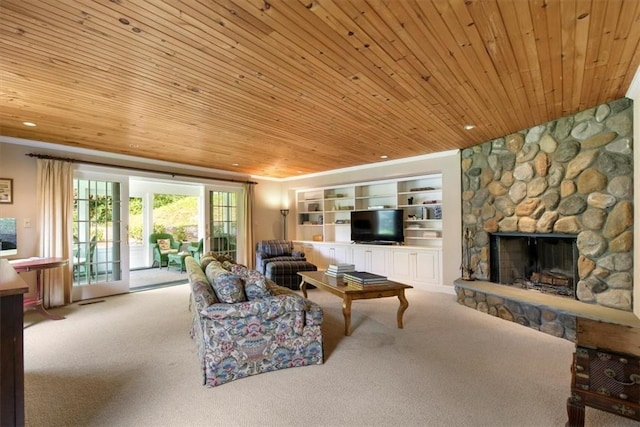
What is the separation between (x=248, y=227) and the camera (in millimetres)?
7113

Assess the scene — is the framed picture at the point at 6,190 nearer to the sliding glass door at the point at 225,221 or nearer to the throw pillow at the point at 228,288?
the sliding glass door at the point at 225,221

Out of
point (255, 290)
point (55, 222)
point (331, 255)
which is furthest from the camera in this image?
point (331, 255)

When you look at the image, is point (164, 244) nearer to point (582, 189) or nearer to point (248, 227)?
point (248, 227)

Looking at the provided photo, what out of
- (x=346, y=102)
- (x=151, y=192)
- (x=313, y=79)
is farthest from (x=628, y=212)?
(x=151, y=192)

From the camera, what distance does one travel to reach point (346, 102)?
3014 millimetres

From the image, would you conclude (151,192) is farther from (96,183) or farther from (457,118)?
(457,118)

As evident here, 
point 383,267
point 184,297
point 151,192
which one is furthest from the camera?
point 151,192

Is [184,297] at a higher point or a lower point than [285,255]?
lower

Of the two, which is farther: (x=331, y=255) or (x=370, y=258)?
(x=331, y=255)

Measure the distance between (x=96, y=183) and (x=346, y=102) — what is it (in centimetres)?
459

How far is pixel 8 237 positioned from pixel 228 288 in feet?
12.9

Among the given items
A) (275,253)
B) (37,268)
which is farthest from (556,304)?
(37,268)

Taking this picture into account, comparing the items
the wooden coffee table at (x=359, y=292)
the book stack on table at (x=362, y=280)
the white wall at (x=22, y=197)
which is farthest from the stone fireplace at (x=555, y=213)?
the white wall at (x=22, y=197)

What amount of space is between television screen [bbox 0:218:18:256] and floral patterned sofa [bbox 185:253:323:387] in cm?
332
